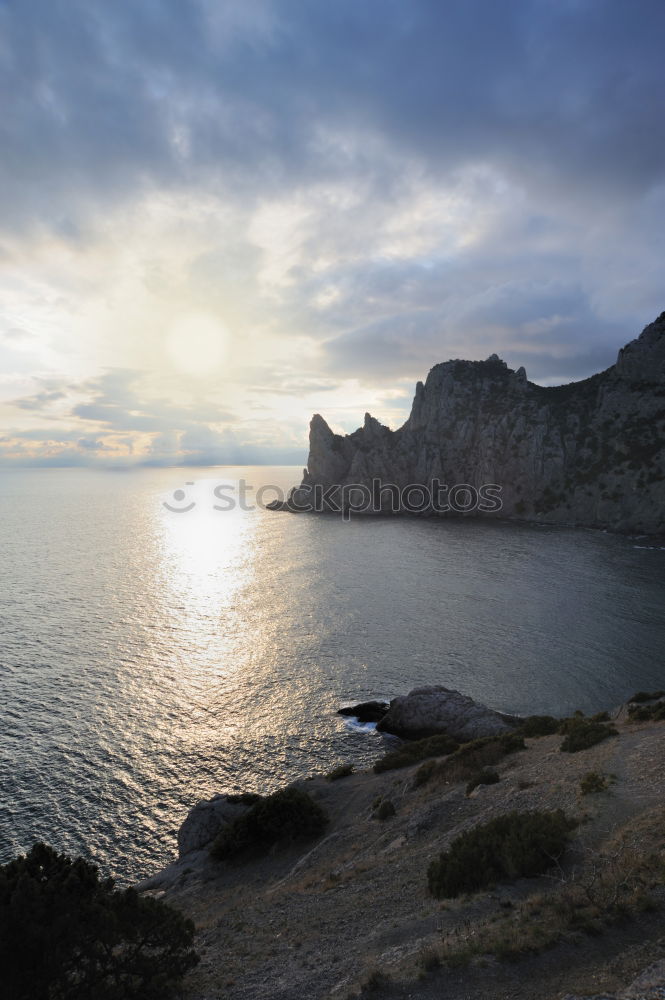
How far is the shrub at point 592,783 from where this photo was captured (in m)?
20.2

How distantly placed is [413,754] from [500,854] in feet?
69.5

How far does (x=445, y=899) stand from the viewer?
1558 centimetres

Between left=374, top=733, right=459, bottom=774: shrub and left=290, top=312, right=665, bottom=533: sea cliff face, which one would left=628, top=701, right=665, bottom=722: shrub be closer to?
left=374, top=733, right=459, bottom=774: shrub

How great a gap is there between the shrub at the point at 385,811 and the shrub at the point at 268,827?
12.0ft

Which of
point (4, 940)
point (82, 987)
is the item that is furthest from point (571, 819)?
point (4, 940)

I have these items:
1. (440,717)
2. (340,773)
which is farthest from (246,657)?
(440,717)

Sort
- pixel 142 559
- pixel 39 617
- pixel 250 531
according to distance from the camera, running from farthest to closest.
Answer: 1. pixel 250 531
2. pixel 142 559
3. pixel 39 617

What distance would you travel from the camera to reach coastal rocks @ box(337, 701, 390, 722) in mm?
46000

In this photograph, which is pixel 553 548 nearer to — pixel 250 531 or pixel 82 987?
pixel 250 531

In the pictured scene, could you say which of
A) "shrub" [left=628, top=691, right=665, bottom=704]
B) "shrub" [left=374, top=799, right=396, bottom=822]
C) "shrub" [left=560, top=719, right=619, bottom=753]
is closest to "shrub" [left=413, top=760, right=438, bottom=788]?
"shrub" [left=374, top=799, right=396, bottom=822]

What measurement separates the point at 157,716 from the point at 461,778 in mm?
31448

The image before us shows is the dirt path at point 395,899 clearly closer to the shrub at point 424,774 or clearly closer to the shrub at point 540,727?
the shrub at point 424,774

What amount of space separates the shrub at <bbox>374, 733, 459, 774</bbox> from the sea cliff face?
128829mm

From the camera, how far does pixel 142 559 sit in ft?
369
